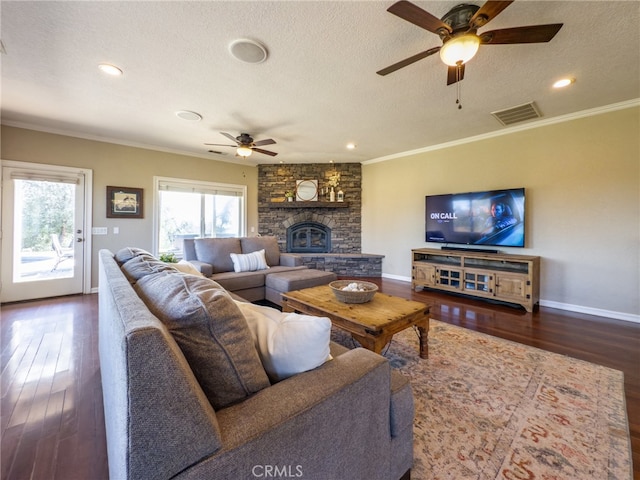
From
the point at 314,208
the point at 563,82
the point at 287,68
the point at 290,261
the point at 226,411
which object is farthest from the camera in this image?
the point at 314,208

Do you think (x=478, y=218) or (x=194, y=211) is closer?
(x=478, y=218)

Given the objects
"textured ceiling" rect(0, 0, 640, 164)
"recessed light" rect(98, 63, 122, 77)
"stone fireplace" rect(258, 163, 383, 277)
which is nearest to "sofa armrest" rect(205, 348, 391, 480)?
"textured ceiling" rect(0, 0, 640, 164)

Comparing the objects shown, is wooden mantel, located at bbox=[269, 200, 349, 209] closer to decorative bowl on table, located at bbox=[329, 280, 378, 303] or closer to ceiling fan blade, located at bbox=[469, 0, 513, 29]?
decorative bowl on table, located at bbox=[329, 280, 378, 303]

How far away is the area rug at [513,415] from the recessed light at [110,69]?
353 centimetres

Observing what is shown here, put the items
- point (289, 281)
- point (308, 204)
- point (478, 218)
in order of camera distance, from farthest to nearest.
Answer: point (308, 204)
point (478, 218)
point (289, 281)

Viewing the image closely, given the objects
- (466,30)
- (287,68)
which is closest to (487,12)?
(466,30)

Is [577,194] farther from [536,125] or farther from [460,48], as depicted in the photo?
[460,48]

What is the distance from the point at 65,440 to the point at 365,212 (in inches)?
211

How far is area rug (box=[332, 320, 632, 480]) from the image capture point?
A: 1.26 metres

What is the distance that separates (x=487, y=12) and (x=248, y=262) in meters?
3.37

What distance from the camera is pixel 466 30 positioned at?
1.68 metres

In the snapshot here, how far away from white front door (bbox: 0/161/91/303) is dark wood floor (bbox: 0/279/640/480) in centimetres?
31

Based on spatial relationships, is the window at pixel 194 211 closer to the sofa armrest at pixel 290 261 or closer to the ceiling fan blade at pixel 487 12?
the sofa armrest at pixel 290 261

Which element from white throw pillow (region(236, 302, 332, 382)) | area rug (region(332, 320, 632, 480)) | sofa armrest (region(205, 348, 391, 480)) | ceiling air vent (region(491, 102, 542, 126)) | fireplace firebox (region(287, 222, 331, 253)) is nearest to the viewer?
sofa armrest (region(205, 348, 391, 480))
